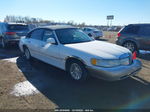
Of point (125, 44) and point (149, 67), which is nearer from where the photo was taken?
point (149, 67)

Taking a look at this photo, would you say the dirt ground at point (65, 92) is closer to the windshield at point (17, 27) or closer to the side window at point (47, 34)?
the side window at point (47, 34)

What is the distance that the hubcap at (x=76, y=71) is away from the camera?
4342 mm

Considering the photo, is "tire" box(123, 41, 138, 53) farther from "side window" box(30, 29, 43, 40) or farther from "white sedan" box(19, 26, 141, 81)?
"side window" box(30, 29, 43, 40)

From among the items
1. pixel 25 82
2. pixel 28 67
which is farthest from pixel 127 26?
pixel 25 82

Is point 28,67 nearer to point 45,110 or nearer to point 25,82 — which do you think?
point 25,82

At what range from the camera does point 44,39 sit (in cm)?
553

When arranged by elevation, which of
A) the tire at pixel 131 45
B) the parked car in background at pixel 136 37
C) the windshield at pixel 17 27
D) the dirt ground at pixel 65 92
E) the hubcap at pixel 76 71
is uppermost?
the windshield at pixel 17 27

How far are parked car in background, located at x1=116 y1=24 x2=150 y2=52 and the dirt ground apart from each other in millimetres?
3381

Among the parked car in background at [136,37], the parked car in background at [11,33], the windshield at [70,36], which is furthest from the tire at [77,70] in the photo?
the parked car in background at [11,33]

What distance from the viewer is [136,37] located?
845 centimetres

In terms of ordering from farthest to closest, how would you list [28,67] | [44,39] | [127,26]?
[127,26]
[28,67]
[44,39]

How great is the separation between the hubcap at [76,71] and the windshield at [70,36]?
88 cm

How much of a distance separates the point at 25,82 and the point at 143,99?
343cm

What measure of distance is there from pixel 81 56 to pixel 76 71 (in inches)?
24.8
